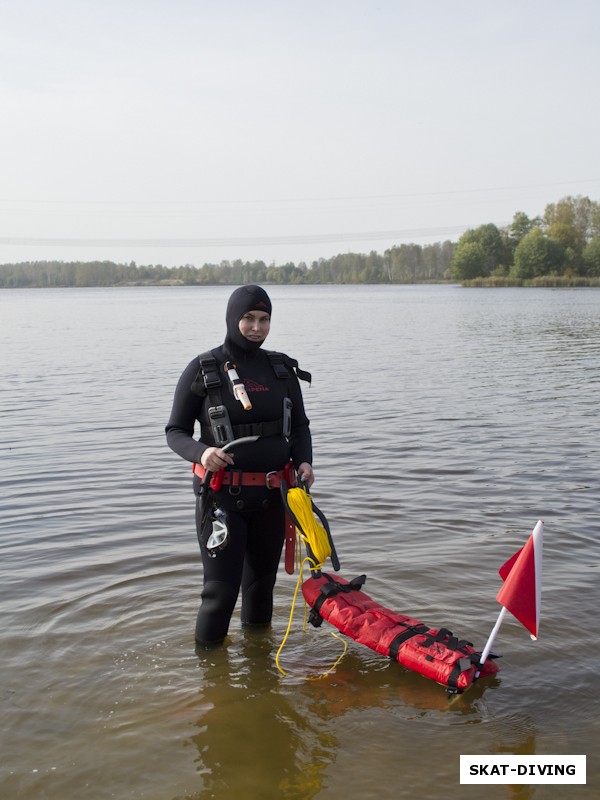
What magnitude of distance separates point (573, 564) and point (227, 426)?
3.53 m

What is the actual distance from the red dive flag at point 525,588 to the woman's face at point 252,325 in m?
1.86

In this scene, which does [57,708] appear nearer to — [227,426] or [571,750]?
[227,426]

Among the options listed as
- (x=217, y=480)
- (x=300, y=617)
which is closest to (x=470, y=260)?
(x=300, y=617)

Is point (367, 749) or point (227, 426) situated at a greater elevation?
point (227, 426)

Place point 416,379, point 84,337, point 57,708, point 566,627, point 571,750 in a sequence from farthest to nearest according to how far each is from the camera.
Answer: point 84,337 < point 416,379 < point 566,627 < point 57,708 < point 571,750

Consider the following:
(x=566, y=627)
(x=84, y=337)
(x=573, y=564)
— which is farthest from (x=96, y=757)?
(x=84, y=337)

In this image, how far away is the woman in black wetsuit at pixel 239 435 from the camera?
4648 mm

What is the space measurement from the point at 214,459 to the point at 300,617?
1.89m

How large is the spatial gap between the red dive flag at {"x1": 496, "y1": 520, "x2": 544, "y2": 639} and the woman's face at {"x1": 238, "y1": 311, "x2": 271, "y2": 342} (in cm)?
186

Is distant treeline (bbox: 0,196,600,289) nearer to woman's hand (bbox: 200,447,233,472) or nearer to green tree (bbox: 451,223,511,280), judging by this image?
green tree (bbox: 451,223,511,280)

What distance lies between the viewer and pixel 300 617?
19.1ft

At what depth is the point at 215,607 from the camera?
482cm

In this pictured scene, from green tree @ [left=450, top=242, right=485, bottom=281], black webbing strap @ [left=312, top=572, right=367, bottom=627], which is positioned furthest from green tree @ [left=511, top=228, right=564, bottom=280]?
black webbing strap @ [left=312, top=572, right=367, bottom=627]

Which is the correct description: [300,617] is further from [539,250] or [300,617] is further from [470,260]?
[470,260]
